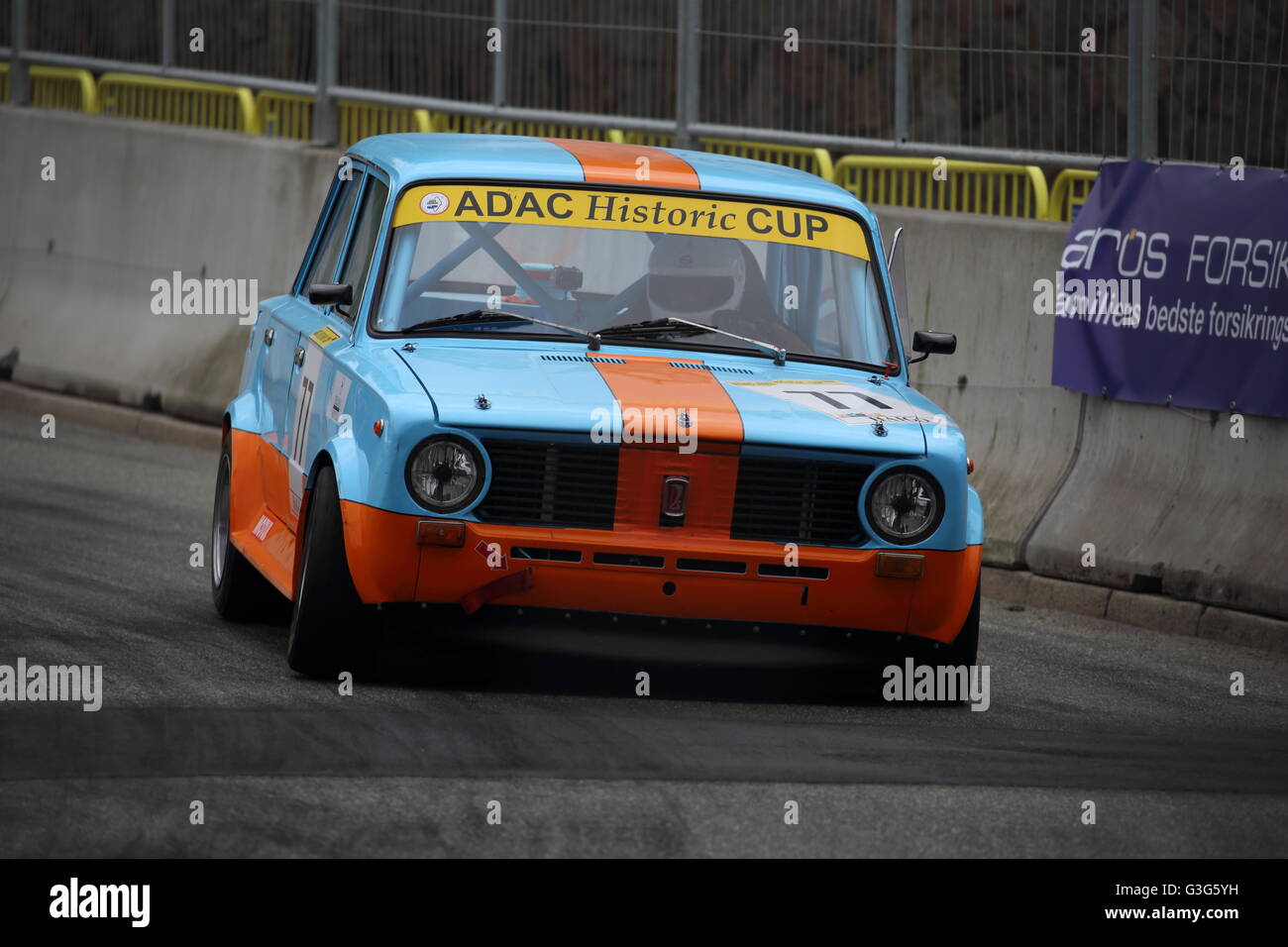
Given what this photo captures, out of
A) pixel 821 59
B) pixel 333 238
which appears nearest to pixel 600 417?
pixel 333 238

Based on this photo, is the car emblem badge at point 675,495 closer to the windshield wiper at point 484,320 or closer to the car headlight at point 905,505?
the car headlight at point 905,505

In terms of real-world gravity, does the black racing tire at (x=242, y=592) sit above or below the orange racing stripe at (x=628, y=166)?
below

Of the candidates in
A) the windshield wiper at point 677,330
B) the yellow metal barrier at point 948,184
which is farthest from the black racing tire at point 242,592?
the yellow metal barrier at point 948,184

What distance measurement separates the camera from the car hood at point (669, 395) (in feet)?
23.8

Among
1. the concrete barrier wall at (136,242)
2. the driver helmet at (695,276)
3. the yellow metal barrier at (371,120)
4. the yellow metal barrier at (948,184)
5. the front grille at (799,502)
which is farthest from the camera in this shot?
the yellow metal barrier at (371,120)

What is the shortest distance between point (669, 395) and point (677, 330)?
2.66 feet

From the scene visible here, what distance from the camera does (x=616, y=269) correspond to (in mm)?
8297

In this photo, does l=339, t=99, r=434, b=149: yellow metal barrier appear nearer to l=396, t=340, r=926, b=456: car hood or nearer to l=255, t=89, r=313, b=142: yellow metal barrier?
l=255, t=89, r=313, b=142: yellow metal barrier

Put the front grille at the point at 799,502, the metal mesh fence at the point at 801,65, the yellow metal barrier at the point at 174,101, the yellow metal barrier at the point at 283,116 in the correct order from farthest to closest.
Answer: the yellow metal barrier at the point at 174,101, the yellow metal barrier at the point at 283,116, the metal mesh fence at the point at 801,65, the front grille at the point at 799,502

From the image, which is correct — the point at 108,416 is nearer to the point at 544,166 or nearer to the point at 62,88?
the point at 62,88

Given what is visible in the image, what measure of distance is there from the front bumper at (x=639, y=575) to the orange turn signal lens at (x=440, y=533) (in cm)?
2

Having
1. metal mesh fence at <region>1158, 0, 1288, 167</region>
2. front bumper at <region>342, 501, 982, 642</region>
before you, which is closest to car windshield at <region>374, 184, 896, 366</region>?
front bumper at <region>342, 501, 982, 642</region>

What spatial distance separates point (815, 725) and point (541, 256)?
1.99 meters

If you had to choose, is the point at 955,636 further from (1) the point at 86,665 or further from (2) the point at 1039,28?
(2) the point at 1039,28
